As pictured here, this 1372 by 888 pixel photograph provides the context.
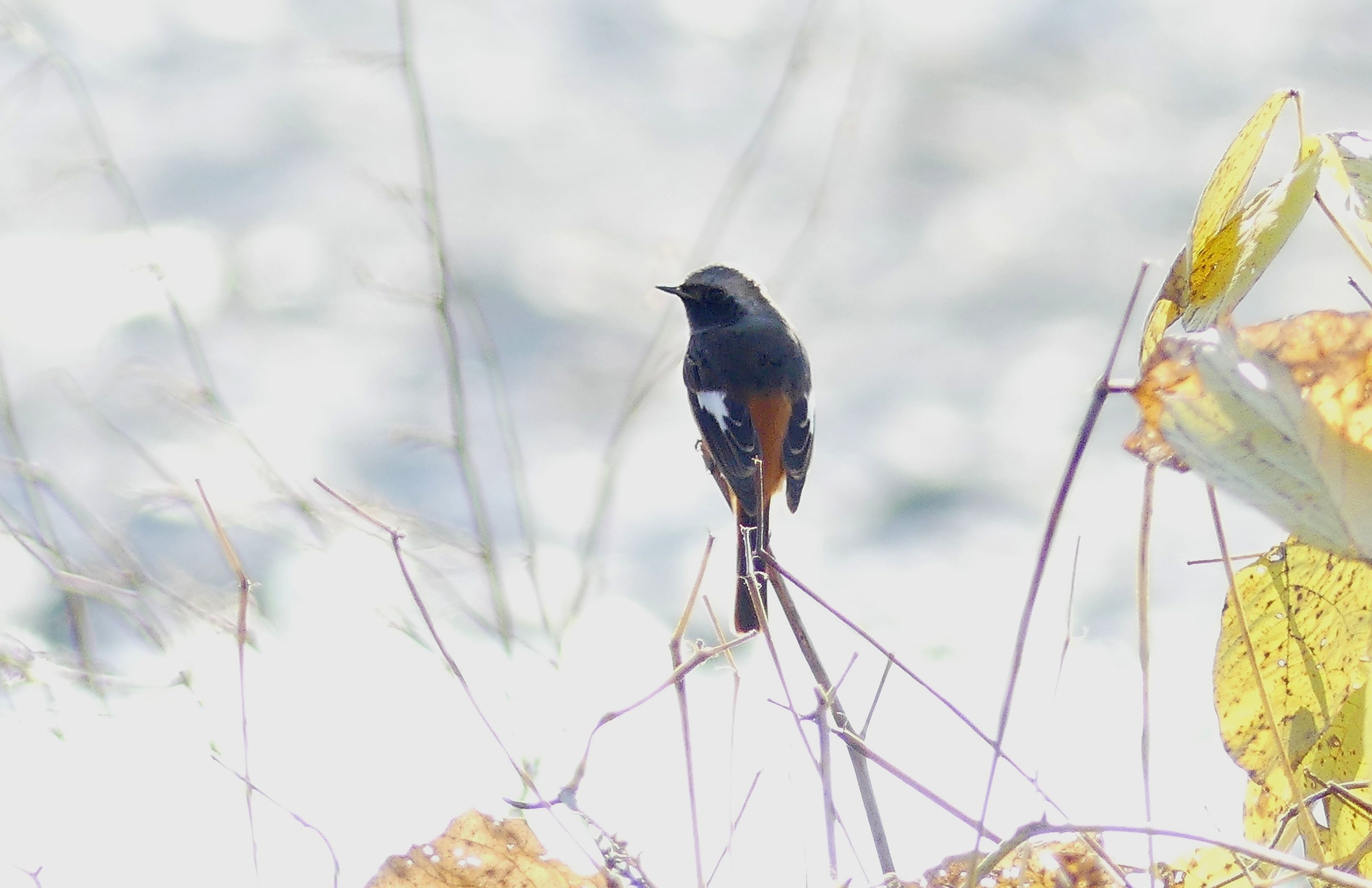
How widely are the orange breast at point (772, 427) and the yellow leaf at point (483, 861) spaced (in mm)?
3463

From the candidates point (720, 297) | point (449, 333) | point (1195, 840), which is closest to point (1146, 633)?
point (1195, 840)

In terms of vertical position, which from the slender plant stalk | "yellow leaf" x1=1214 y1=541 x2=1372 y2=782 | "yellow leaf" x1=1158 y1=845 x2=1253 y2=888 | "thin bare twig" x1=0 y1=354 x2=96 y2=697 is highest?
"thin bare twig" x1=0 y1=354 x2=96 y2=697

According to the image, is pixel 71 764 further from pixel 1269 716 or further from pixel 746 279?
pixel 746 279

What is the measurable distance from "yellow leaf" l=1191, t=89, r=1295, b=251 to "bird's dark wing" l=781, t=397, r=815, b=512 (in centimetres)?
368

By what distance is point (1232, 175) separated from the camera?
38.8 inches

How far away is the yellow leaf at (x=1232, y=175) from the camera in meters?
0.97

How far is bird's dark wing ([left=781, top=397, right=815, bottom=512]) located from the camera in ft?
15.4

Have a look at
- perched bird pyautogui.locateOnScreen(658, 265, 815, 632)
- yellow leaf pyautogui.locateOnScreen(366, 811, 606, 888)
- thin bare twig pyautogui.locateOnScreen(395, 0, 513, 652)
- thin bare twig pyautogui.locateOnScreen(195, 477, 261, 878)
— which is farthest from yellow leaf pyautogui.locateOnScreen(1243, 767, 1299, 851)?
perched bird pyautogui.locateOnScreen(658, 265, 815, 632)

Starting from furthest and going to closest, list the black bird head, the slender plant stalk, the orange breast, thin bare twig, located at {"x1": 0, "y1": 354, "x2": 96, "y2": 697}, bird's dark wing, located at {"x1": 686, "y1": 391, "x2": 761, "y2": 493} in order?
the black bird head → the orange breast → bird's dark wing, located at {"x1": 686, "y1": 391, "x2": 761, "y2": 493} → thin bare twig, located at {"x1": 0, "y1": 354, "x2": 96, "y2": 697} → the slender plant stalk

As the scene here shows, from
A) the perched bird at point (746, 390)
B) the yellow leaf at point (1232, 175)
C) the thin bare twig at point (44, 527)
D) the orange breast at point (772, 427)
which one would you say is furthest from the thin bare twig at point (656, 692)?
the orange breast at point (772, 427)

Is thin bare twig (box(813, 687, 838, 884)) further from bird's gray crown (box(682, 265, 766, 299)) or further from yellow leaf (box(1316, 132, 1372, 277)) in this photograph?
bird's gray crown (box(682, 265, 766, 299))

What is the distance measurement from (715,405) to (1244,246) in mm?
3865

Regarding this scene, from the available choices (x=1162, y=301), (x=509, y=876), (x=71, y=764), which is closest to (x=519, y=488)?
(x=71, y=764)

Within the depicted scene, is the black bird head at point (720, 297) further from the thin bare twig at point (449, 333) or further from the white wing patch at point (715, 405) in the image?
the thin bare twig at point (449, 333)
